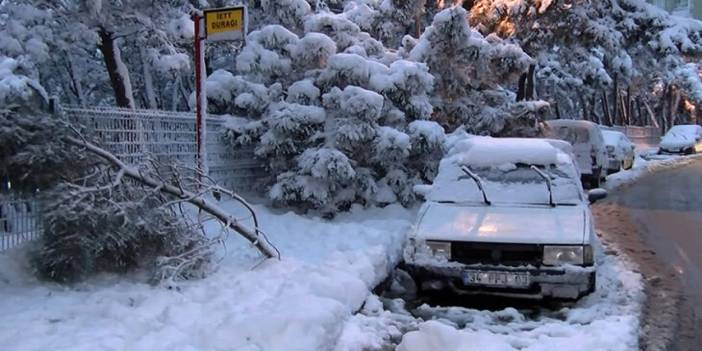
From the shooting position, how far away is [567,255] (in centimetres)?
645

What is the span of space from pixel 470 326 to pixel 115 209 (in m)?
3.25

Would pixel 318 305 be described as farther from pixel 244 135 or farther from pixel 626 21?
pixel 626 21

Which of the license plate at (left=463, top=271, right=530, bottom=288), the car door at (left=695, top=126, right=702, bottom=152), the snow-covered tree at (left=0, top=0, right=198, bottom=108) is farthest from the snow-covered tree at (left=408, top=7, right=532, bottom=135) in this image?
the car door at (left=695, top=126, right=702, bottom=152)

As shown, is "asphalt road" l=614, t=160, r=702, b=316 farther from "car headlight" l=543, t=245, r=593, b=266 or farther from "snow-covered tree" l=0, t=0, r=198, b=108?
"snow-covered tree" l=0, t=0, r=198, b=108

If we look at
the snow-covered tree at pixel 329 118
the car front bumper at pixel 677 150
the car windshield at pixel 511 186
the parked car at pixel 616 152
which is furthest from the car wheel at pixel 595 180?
the car front bumper at pixel 677 150

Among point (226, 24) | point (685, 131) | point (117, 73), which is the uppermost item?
point (226, 24)

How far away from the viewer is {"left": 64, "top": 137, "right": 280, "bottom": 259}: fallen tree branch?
6129mm

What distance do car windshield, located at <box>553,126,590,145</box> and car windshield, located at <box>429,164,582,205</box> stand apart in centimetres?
1017

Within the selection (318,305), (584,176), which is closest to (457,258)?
(318,305)

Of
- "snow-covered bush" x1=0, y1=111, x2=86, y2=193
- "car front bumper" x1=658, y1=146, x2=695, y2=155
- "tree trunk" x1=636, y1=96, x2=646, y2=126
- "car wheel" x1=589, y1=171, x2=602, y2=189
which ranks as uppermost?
"snow-covered bush" x1=0, y1=111, x2=86, y2=193

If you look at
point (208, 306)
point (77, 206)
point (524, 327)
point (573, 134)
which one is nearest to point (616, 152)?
point (573, 134)

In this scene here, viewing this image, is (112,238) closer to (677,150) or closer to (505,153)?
(505,153)

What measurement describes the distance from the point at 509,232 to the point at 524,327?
0.95 m

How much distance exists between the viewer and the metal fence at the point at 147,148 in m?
6.19
